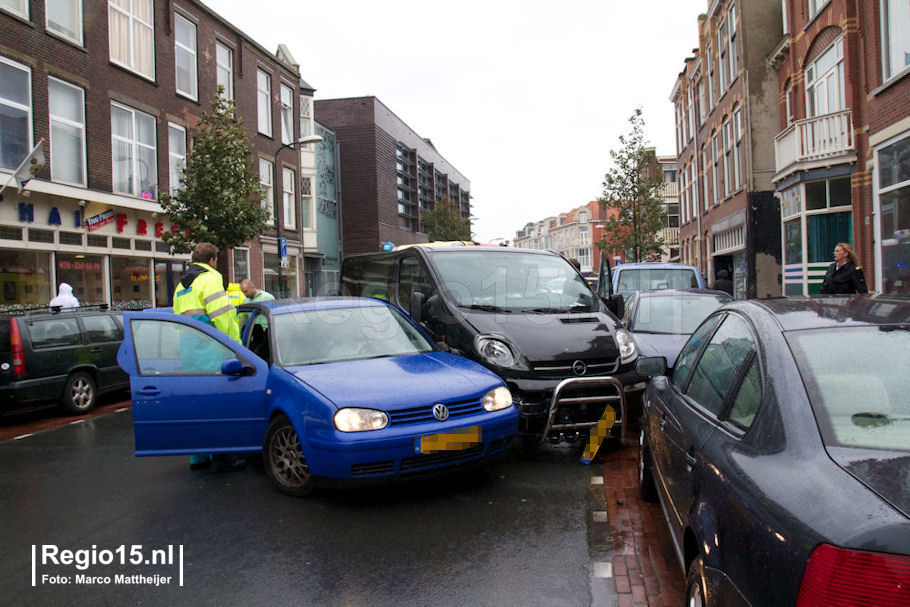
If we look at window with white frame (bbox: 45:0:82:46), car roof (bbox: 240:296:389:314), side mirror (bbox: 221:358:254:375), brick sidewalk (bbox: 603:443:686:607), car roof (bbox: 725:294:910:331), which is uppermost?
window with white frame (bbox: 45:0:82:46)

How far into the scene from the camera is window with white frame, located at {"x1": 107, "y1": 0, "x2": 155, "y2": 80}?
18000 millimetres

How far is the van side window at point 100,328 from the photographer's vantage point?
980 centimetres

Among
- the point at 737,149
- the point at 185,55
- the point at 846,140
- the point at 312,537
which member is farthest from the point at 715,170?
the point at 312,537

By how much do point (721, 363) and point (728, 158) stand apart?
26992 mm

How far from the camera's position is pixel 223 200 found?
16328mm

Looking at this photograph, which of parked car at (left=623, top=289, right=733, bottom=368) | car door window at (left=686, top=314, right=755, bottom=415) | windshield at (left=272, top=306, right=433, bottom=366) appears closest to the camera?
car door window at (left=686, top=314, right=755, bottom=415)

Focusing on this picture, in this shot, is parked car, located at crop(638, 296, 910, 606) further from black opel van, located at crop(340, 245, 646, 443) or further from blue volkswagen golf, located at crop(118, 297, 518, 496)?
black opel van, located at crop(340, 245, 646, 443)

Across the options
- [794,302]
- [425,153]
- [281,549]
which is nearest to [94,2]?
→ [281,549]

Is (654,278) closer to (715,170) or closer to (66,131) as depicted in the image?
(66,131)

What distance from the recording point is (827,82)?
16875 mm

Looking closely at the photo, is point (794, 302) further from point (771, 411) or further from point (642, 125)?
point (642, 125)

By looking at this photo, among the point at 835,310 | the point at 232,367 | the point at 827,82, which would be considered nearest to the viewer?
the point at 835,310

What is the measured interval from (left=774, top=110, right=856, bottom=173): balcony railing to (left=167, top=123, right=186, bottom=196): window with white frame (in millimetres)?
18345

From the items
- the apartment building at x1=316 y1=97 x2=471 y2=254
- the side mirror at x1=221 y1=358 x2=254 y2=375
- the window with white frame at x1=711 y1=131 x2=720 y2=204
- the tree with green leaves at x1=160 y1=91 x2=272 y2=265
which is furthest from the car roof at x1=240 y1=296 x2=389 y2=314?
the apartment building at x1=316 y1=97 x2=471 y2=254
